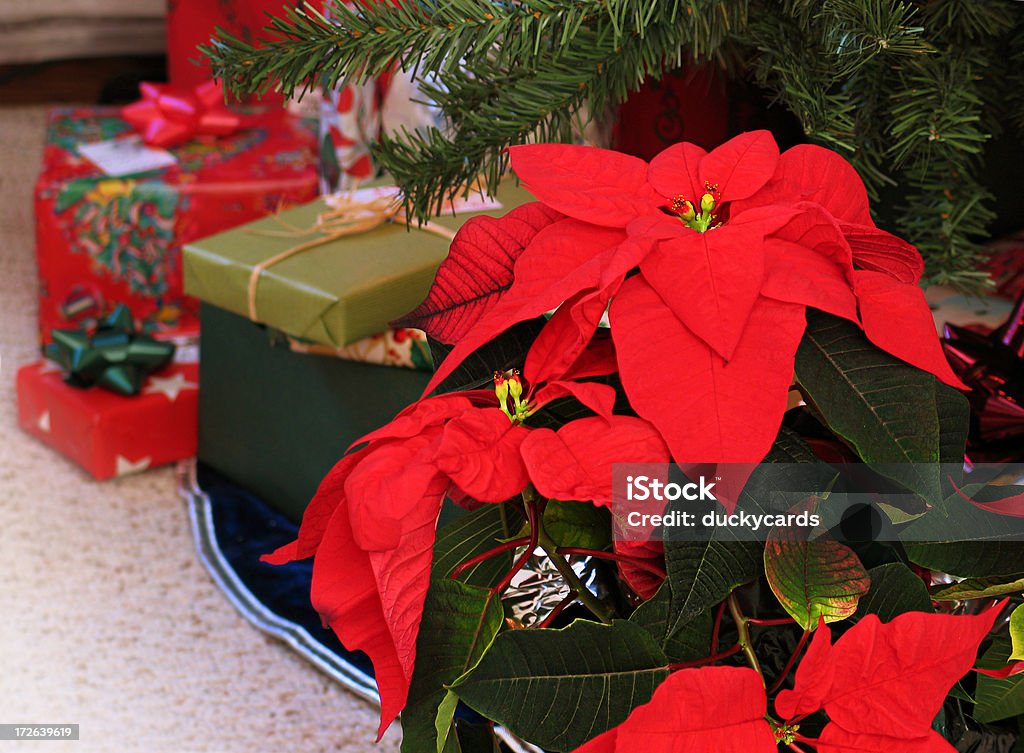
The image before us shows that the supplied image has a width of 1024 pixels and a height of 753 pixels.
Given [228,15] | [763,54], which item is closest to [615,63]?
[763,54]

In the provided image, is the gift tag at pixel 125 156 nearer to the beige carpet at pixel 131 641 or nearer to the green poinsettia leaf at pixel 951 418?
the beige carpet at pixel 131 641

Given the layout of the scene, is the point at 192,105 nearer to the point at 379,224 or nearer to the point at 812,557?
the point at 379,224

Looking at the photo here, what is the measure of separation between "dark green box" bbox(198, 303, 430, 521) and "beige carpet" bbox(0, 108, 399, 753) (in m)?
0.07

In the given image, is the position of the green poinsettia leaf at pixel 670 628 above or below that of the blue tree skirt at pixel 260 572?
above

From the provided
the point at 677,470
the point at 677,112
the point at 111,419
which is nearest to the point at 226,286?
the point at 111,419

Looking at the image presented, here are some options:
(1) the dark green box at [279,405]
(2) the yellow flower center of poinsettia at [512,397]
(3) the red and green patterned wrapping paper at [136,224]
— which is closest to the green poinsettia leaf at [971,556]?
(2) the yellow flower center of poinsettia at [512,397]

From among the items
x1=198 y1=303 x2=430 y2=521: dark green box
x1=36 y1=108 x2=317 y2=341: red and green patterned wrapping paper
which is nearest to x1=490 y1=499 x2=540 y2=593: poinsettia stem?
x1=198 y1=303 x2=430 y2=521: dark green box

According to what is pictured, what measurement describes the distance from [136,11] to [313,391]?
1356 mm

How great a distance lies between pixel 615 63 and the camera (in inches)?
14.1

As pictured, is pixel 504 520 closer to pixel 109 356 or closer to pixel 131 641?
pixel 131 641

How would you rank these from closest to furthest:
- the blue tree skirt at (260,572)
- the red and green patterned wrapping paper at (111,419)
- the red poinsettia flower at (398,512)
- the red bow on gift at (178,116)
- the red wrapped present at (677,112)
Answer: the red poinsettia flower at (398,512)
the red wrapped present at (677,112)
the blue tree skirt at (260,572)
the red and green patterned wrapping paper at (111,419)
the red bow on gift at (178,116)

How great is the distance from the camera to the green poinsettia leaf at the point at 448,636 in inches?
9.2

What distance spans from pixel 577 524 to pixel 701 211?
8 cm

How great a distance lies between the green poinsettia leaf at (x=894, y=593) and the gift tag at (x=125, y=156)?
977 millimetres
